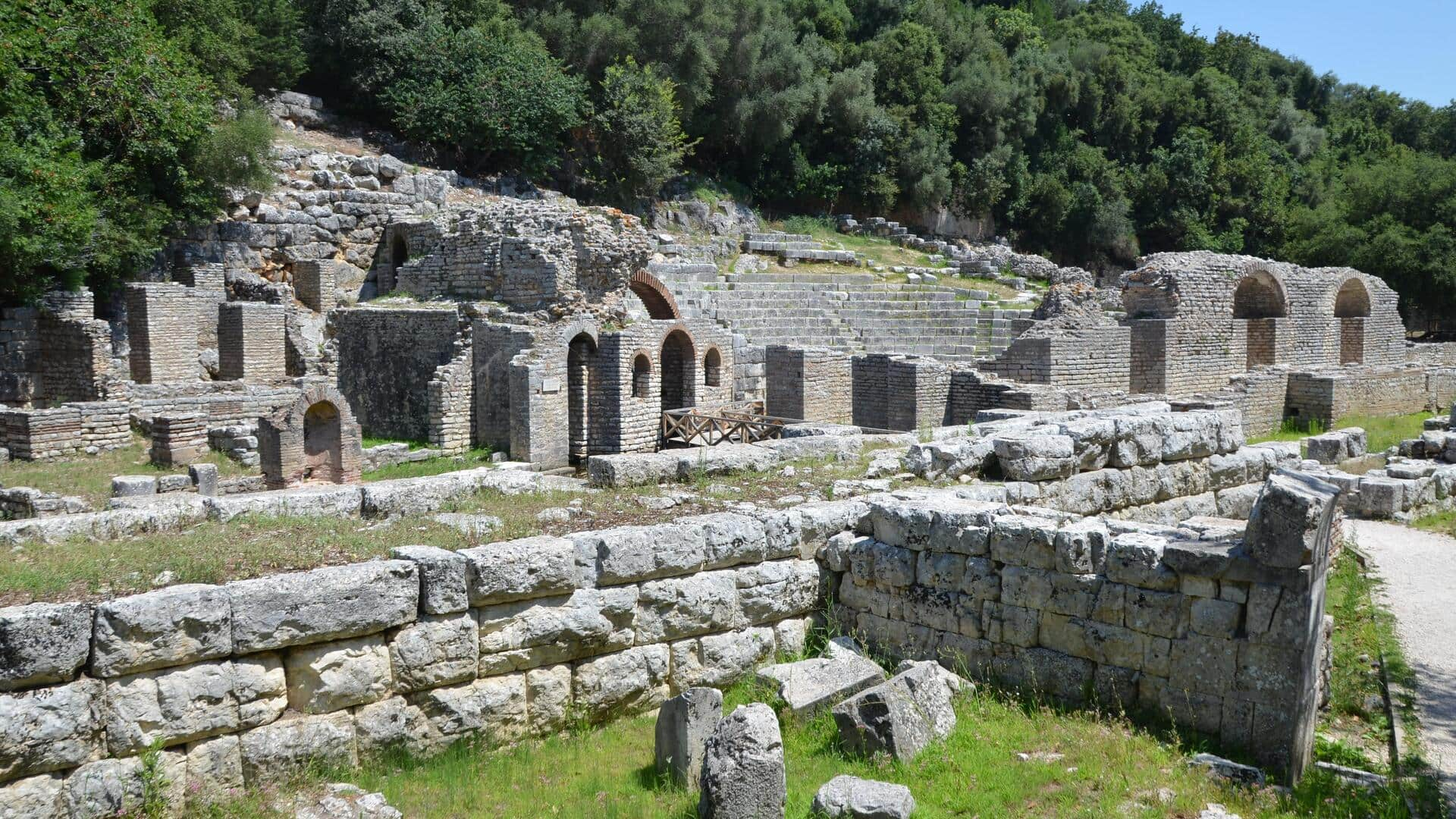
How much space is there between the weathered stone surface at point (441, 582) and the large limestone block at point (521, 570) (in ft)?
0.18

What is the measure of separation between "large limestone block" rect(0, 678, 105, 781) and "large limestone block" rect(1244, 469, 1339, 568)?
509 centimetres

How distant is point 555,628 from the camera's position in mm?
5398

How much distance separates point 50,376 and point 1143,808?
20.4 m


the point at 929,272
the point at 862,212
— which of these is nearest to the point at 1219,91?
the point at 862,212

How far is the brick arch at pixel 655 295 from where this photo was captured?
72.8 ft

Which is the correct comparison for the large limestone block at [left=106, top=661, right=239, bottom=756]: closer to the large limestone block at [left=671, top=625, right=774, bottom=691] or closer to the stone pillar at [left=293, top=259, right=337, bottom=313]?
the large limestone block at [left=671, top=625, right=774, bottom=691]

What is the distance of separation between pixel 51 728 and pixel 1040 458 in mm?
6477

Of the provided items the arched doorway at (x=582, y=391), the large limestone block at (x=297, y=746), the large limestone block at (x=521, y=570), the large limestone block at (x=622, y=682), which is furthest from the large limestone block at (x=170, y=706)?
the arched doorway at (x=582, y=391)

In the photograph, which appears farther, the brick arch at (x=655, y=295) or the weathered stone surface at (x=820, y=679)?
the brick arch at (x=655, y=295)

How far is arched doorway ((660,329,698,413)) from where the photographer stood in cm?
1975

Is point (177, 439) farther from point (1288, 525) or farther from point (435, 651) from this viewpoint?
point (1288, 525)

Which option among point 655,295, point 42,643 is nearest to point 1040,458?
point 42,643

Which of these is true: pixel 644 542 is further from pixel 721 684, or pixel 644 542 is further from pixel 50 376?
pixel 50 376

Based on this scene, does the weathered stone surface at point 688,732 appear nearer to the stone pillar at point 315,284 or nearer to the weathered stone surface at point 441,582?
the weathered stone surface at point 441,582
